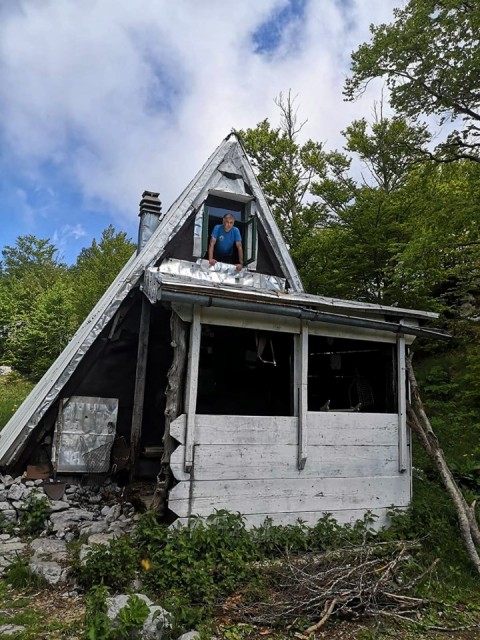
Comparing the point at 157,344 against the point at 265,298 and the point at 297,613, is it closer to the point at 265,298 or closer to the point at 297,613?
the point at 265,298

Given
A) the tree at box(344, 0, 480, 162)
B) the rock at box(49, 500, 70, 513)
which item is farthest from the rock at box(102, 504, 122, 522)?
the tree at box(344, 0, 480, 162)

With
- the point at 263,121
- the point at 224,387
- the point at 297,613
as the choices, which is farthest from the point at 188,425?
the point at 263,121

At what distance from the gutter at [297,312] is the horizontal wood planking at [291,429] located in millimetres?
1241

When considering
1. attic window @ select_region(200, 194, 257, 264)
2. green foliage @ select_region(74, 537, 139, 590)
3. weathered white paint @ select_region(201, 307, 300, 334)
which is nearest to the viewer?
green foliage @ select_region(74, 537, 139, 590)

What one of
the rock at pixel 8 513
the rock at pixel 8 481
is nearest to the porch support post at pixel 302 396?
the rock at pixel 8 513

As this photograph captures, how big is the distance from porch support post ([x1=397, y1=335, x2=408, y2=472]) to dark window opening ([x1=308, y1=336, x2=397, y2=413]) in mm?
107

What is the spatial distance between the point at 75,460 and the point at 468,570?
5909mm

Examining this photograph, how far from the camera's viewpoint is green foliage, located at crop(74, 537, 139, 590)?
427cm

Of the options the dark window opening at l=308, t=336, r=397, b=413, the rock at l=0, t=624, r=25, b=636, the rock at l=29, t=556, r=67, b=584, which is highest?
the dark window opening at l=308, t=336, r=397, b=413

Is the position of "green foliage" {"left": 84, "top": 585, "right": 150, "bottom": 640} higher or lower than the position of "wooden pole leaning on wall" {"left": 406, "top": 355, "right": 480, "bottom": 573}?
lower

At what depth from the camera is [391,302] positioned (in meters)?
14.1

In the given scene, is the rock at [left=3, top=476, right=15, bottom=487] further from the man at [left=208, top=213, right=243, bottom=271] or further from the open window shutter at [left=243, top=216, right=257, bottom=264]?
the open window shutter at [left=243, top=216, right=257, bottom=264]

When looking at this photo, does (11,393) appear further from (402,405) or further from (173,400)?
(402,405)

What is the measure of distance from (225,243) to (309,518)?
5.43 meters
